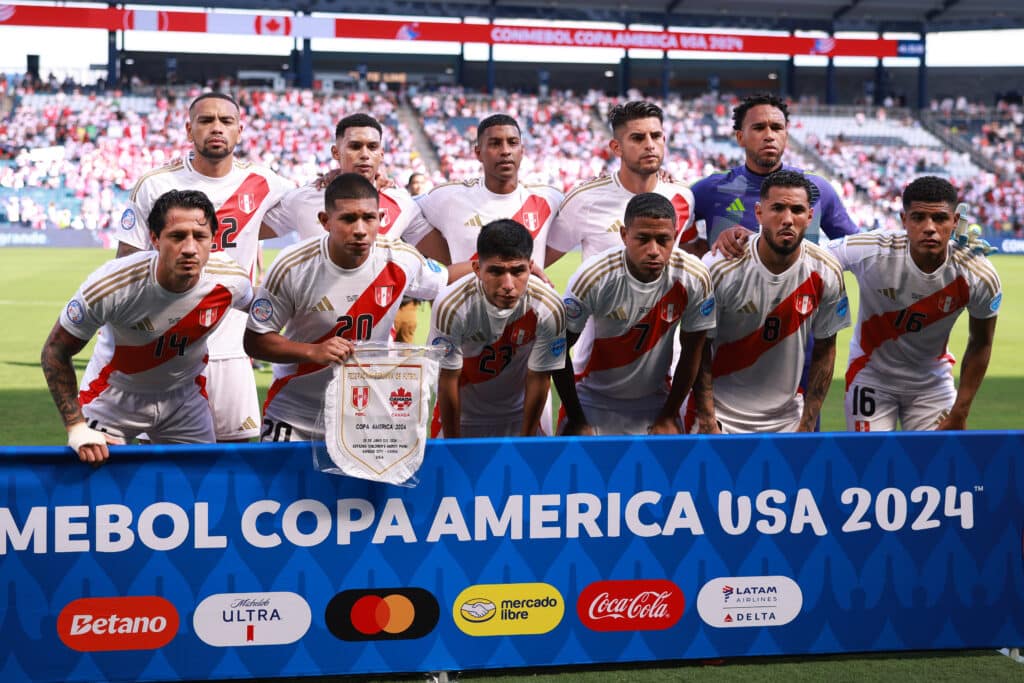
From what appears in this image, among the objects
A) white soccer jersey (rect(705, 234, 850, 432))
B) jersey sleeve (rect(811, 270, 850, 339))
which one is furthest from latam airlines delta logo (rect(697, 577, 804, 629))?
jersey sleeve (rect(811, 270, 850, 339))

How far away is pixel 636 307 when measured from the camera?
202 inches

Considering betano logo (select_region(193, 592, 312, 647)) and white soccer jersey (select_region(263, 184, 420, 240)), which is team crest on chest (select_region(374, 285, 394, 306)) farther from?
betano logo (select_region(193, 592, 312, 647))

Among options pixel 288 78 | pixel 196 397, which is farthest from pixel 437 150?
pixel 196 397

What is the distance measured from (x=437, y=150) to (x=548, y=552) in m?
41.1

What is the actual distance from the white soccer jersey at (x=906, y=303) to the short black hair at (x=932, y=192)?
0.89 ft

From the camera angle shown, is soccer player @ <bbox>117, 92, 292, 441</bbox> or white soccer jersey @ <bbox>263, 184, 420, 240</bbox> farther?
white soccer jersey @ <bbox>263, 184, 420, 240</bbox>

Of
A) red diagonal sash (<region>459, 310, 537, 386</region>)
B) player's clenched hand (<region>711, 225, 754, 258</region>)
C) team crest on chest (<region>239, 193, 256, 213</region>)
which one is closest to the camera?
red diagonal sash (<region>459, 310, 537, 386</region>)

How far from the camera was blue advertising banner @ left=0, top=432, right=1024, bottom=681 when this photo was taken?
3998mm

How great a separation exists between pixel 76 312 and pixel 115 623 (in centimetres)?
135

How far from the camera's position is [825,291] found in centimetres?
521

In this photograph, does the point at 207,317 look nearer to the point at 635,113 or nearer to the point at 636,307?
the point at 636,307

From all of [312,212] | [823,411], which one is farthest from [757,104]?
[823,411]

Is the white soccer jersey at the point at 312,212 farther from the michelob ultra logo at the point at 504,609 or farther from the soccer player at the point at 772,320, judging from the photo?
the michelob ultra logo at the point at 504,609

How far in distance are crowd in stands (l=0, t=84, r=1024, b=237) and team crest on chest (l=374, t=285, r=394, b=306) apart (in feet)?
96.7
